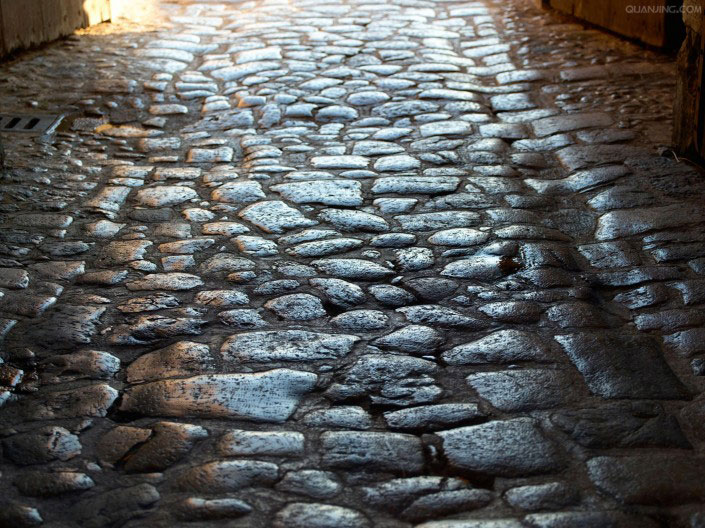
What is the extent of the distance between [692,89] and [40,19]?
488cm

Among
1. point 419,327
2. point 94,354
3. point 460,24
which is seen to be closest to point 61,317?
point 94,354

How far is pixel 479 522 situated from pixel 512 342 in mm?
847

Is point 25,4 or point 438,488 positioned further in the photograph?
point 25,4

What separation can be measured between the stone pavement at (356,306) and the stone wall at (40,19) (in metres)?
0.86

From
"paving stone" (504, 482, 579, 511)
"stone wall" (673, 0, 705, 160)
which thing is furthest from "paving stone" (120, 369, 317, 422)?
"stone wall" (673, 0, 705, 160)

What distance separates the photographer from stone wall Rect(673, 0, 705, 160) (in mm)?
4168

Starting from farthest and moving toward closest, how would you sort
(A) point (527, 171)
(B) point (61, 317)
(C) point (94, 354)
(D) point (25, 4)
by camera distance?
1. (D) point (25, 4)
2. (A) point (527, 171)
3. (B) point (61, 317)
4. (C) point (94, 354)

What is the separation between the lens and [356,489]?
2057mm

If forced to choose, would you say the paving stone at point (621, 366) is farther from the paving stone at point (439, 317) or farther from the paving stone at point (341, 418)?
the paving stone at point (341, 418)

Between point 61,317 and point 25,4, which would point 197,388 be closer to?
point 61,317

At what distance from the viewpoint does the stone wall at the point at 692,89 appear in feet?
13.7

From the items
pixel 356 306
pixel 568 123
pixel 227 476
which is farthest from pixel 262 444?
pixel 568 123

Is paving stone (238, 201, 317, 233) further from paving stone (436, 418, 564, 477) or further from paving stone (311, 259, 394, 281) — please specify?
paving stone (436, 418, 564, 477)

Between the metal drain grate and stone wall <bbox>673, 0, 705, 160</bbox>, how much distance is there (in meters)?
3.27
